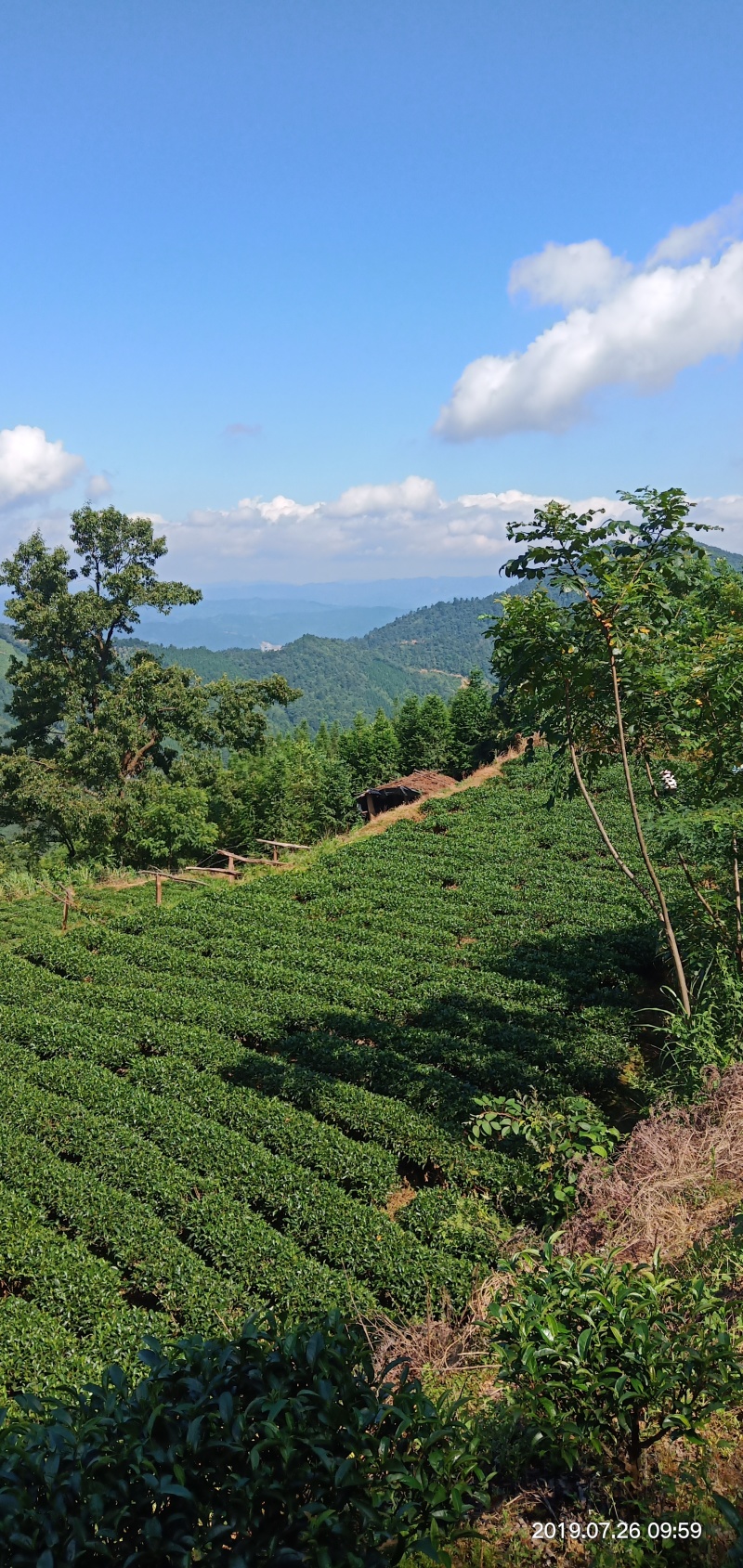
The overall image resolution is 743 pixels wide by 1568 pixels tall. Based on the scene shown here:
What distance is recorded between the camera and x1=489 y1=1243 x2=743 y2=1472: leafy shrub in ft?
12.0

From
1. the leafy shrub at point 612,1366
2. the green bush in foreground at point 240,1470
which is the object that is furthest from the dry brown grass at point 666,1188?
the green bush in foreground at point 240,1470

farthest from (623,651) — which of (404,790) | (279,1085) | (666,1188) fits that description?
(404,790)

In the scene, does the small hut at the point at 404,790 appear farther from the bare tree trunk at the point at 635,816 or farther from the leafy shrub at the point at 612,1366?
the leafy shrub at the point at 612,1366

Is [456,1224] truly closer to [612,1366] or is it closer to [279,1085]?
[279,1085]

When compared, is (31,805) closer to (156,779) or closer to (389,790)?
(156,779)

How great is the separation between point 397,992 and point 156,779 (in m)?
21.6

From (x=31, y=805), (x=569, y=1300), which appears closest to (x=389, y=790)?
(x=31, y=805)

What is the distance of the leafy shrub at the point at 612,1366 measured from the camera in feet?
12.0

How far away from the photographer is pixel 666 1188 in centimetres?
613

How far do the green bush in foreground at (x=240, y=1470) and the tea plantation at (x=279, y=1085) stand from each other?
345 cm

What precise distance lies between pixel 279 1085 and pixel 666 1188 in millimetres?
5431
